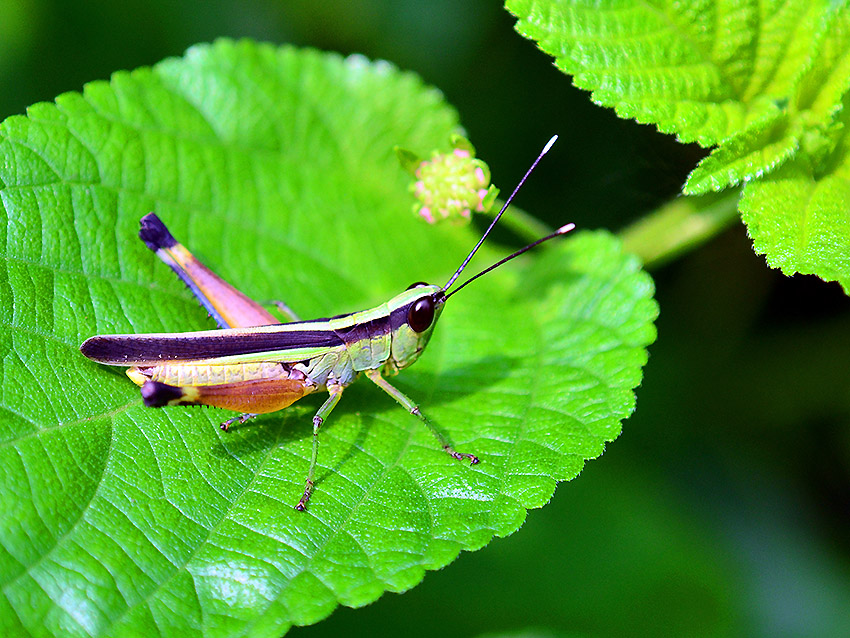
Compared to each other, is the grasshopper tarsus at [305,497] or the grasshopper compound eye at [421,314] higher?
the grasshopper compound eye at [421,314]

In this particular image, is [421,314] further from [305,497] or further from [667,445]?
[667,445]

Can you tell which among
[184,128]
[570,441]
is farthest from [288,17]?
[570,441]

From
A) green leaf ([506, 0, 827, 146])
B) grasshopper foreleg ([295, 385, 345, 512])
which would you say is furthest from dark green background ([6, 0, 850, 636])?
grasshopper foreleg ([295, 385, 345, 512])

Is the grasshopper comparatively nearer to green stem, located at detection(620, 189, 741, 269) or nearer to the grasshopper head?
the grasshopper head

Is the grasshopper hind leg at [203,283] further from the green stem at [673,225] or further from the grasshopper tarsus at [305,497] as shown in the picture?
the green stem at [673,225]

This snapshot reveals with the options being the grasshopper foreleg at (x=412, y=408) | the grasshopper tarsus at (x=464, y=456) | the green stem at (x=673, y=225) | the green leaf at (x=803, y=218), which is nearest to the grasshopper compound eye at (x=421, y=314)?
the grasshopper foreleg at (x=412, y=408)

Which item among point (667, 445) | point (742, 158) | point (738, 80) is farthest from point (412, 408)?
point (667, 445)
